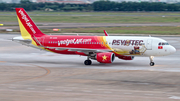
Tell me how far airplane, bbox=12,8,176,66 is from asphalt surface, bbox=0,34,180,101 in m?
1.54

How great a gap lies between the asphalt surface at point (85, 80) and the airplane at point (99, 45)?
1.54 meters

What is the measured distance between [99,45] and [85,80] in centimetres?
1135

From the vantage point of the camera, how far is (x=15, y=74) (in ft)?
107

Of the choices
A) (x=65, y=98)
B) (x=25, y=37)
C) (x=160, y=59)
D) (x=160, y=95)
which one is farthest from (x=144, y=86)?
→ (x=25, y=37)

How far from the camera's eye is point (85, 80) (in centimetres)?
2917

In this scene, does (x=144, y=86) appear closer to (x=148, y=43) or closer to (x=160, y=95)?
(x=160, y=95)

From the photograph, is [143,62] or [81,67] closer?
[81,67]

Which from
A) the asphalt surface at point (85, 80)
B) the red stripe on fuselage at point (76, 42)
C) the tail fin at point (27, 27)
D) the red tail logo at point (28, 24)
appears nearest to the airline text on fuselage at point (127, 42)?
the red stripe on fuselage at point (76, 42)

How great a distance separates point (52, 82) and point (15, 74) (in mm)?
6272

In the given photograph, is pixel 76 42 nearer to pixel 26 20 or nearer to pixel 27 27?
pixel 27 27

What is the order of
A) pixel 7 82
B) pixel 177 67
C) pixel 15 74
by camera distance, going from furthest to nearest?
pixel 177 67 < pixel 15 74 < pixel 7 82

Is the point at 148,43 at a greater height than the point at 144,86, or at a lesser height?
greater

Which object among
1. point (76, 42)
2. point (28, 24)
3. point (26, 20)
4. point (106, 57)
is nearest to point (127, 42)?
point (106, 57)

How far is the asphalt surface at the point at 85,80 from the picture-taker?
22.9 m
